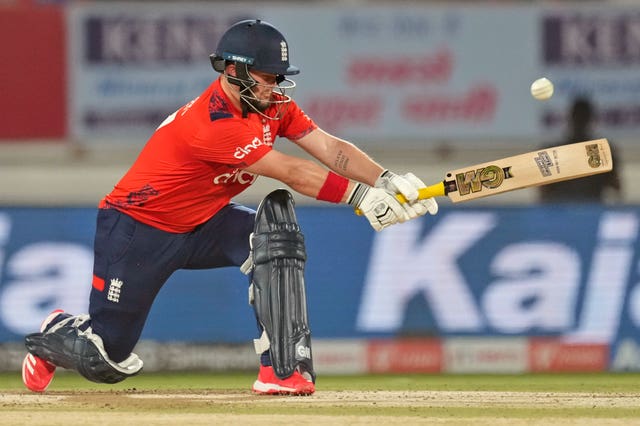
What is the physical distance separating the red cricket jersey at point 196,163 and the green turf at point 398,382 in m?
1.39

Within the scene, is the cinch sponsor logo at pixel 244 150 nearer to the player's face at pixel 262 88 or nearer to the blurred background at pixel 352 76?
the player's face at pixel 262 88

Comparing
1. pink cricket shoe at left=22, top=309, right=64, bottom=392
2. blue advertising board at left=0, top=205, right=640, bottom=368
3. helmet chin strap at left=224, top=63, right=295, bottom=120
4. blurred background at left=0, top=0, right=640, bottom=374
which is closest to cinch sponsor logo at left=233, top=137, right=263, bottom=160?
helmet chin strap at left=224, top=63, right=295, bottom=120

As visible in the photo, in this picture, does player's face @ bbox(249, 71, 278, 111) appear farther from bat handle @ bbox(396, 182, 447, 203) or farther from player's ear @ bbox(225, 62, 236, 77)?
bat handle @ bbox(396, 182, 447, 203)

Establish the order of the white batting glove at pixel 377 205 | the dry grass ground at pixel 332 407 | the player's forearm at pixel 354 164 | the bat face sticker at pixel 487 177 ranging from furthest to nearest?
the player's forearm at pixel 354 164 → the bat face sticker at pixel 487 177 → the white batting glove at pixel 377 205 → the dry grass ground at pixel 332 407

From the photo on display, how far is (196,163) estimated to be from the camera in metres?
6.62

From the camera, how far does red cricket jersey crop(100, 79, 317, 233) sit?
642cm

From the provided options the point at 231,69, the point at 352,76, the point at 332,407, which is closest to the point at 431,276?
the point at 231,69

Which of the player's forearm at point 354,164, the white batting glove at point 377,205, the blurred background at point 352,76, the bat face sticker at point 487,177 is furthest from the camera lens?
the blurred background at point 352,76

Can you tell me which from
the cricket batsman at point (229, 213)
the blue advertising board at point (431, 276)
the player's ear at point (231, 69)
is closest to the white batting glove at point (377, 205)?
the cricket batsman at point (229, 213)

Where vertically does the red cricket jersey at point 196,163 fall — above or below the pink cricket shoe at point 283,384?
above

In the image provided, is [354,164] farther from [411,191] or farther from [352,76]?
[352,76]

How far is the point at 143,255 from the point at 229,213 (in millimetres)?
446

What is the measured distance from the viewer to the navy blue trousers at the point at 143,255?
22.3ft

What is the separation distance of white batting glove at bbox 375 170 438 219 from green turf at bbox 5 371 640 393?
137cm
